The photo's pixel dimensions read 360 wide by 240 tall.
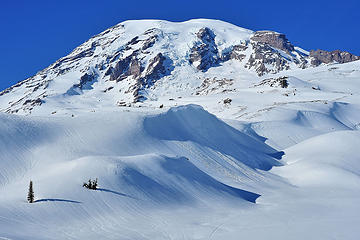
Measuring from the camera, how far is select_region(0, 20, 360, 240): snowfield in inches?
480

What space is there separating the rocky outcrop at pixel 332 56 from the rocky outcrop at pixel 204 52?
116 ft

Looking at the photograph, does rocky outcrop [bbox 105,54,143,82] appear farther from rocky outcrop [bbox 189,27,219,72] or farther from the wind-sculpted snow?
the wind-sculpted snow

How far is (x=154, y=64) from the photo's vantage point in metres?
136

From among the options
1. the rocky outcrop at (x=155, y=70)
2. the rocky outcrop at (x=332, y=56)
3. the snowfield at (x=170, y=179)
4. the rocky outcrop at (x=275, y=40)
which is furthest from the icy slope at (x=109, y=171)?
the rocky outcrop at (x=275, y=40)

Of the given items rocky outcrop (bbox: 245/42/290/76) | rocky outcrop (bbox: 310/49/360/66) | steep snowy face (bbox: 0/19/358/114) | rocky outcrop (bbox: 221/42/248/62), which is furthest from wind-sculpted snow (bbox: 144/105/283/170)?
rocky outcrop (bbox: 310/49/360/66)

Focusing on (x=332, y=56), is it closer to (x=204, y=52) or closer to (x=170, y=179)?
(x=204, y=52)

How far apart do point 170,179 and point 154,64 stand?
120830mm

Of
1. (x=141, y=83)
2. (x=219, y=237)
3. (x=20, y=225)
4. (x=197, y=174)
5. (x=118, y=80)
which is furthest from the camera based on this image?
(x=118, y=80)

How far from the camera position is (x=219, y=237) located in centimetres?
1173

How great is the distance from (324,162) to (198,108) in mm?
9859

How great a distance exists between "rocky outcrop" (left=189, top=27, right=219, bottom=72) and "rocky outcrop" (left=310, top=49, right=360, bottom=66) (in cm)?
3542

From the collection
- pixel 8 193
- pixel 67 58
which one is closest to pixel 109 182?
pixel 8 193

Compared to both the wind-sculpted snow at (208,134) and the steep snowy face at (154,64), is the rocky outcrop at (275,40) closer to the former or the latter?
the steep snowy face at (154,64)

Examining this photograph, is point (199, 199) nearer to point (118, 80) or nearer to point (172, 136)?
point (172, 136)
